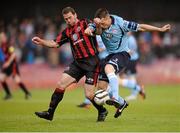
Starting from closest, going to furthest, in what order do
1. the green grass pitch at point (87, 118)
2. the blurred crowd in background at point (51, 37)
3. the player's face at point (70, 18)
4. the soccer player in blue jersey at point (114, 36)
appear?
the green grass pitch at point (87, 118), the player's face at point (70, 18), the soccer player in blue jersey at point (114, 36), the blurred crowd in background at point (51, 37)

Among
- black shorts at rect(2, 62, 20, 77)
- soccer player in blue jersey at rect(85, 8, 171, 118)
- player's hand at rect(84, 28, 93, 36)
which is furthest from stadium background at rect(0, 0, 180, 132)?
player's hand at rect(84, 28, 93, 36)

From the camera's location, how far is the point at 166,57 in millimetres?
29156

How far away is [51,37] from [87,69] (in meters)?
15.7

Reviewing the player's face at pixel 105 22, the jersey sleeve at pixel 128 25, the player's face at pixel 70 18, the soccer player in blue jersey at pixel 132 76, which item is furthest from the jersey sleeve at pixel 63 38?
the soccer player in blue jersey at pixel 132 76

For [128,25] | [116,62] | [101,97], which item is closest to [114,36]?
[128,25]

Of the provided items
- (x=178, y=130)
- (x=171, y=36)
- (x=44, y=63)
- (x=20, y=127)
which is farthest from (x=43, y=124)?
(x=171, y=36)

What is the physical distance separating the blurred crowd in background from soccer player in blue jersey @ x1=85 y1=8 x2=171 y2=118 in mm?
14885

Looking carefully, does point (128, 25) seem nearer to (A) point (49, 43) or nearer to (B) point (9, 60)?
(A) point (49, 43)

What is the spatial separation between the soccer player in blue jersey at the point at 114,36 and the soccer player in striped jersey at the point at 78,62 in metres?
0.26

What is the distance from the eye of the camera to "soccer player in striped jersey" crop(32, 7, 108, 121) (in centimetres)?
1316

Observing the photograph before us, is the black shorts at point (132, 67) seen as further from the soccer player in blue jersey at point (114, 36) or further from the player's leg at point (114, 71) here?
the player's leg at point (114, 71)

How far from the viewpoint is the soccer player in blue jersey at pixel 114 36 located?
42.9ft

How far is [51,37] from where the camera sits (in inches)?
1133

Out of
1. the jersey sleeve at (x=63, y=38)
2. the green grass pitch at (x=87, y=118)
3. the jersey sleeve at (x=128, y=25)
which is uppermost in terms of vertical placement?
the jersey sleeve at (x=128, y=25)
